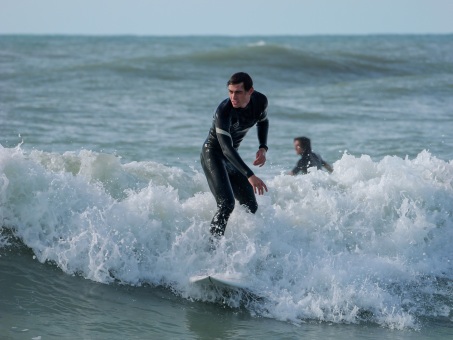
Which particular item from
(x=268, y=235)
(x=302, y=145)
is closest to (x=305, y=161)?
(x=302, y=145)

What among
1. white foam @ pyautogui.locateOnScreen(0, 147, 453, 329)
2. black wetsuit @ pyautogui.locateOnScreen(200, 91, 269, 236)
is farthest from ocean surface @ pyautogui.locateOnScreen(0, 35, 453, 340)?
black wetsuit @ pyautogui.locateOnScreen(200, 91, 269, 236)

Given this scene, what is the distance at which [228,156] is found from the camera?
275 inches

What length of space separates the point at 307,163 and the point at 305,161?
0.06 meters

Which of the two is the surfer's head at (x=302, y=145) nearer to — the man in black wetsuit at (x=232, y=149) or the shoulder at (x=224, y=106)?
the man in black wetsuit at (x=232, y=149)

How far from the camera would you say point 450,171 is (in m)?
10.2

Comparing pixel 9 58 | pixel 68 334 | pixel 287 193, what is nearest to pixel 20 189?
pixel 68 334

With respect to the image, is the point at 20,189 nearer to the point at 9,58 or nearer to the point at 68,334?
the point at 68,334

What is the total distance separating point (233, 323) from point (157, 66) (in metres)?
22.8

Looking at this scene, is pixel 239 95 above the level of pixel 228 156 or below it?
above

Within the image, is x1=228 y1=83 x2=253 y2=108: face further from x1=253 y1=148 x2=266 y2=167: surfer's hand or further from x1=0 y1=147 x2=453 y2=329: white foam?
x1=0 y1=147 x2=453 y2=329: white foam

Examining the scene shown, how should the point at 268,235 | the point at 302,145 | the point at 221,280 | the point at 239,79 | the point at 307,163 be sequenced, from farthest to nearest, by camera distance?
the point at 302,145 < the point at 307,163 < the point at 268,235 < the point at 221,280 < the point at 239,79

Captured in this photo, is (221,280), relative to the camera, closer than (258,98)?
Yes

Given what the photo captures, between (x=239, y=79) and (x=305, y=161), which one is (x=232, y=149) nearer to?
(x=239, y=79)

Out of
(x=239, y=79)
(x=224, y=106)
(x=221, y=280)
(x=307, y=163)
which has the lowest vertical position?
A: (x=221, y=280)
